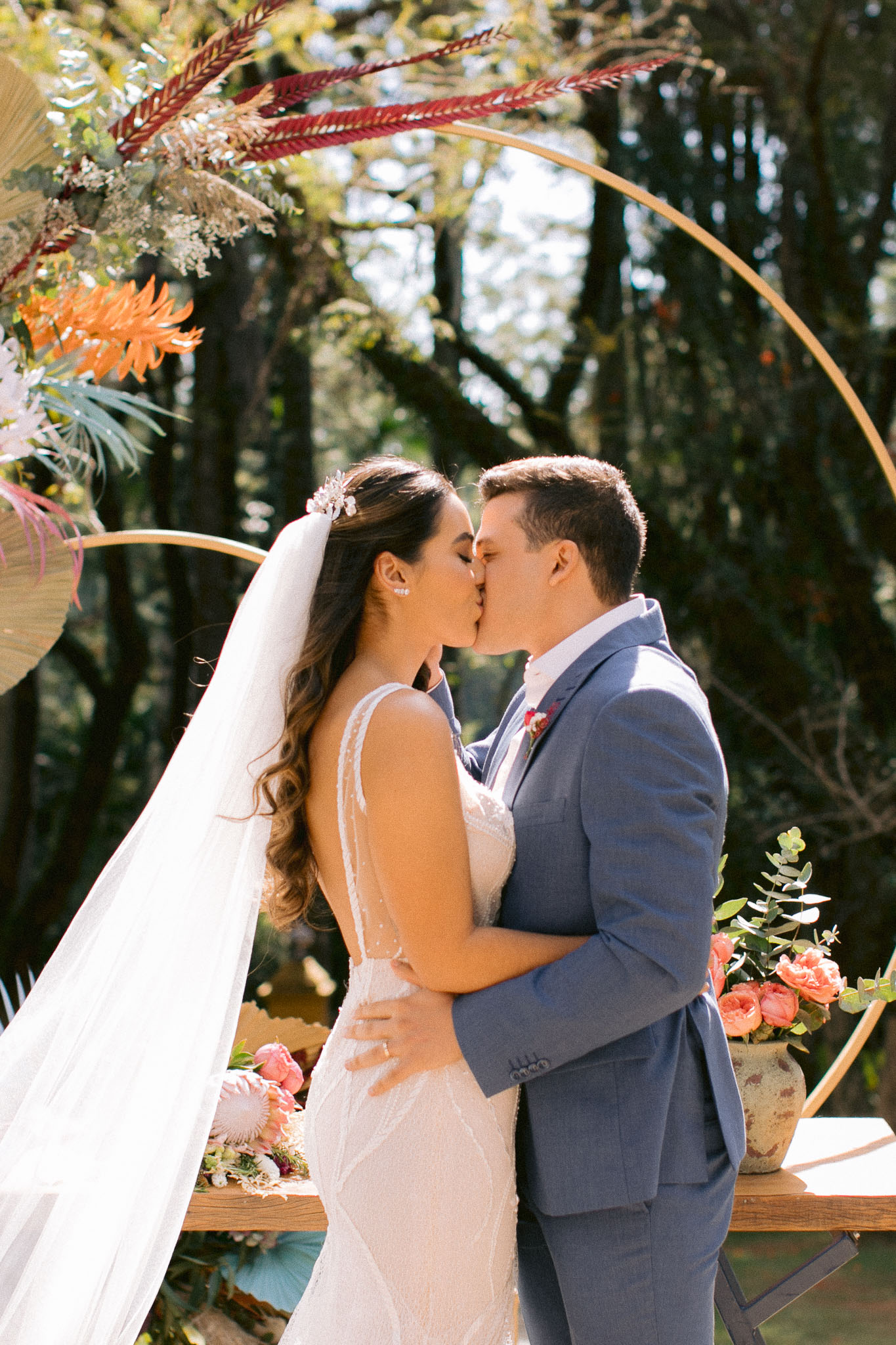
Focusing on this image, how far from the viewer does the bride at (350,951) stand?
1833mm

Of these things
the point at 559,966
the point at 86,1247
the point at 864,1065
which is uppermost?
the point at 559,966

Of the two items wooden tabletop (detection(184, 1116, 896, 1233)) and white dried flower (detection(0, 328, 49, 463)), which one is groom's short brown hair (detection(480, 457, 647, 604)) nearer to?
white dried flower (detection(0, 328, 49, 463))

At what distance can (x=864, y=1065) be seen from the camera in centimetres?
725

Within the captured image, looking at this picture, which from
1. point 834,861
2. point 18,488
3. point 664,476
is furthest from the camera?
point 664,476

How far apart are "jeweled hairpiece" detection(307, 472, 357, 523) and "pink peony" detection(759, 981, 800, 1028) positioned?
1.31m

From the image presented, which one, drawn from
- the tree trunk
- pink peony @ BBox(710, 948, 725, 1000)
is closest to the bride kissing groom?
pink peony @ BBox(710, 948, 725, 1000)

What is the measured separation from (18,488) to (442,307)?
623cm

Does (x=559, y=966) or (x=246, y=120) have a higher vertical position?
(x=246, y=120)

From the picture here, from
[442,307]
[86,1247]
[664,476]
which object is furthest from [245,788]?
[664,476]

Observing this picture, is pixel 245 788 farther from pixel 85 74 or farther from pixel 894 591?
pixel 894 591

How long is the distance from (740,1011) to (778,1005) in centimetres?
8

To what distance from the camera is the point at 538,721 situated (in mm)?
2066

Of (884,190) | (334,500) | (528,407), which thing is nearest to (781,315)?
(334,500)

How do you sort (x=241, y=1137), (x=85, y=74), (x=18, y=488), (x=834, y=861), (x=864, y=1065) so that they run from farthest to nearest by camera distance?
1. (x=864, y=1065)
2. (x=834, y=861)
3. (x=241, y=1137)
4. (x=85, y=74)
5. (x=18, y=488)
